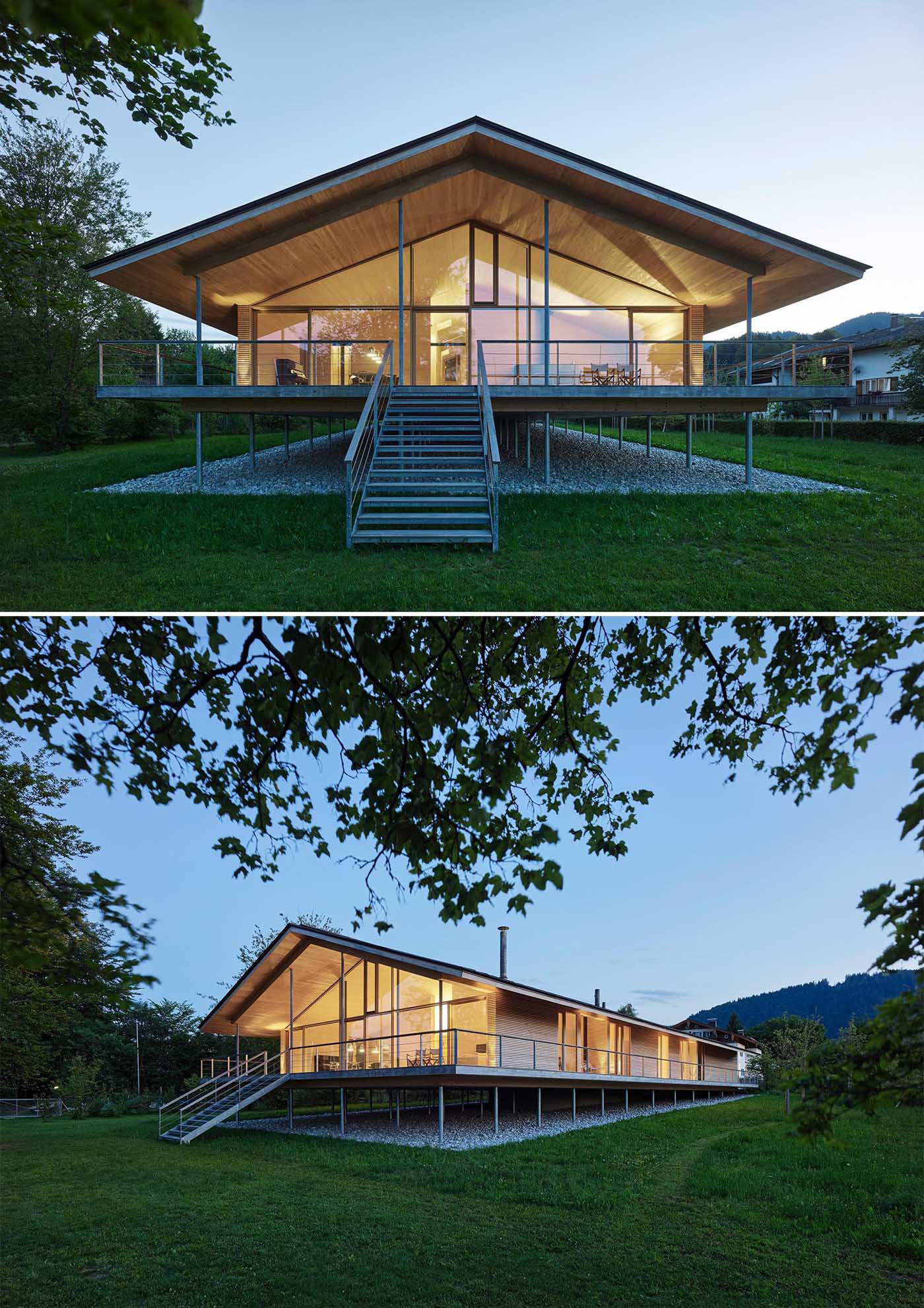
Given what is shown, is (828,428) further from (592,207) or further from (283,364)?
(283,364)

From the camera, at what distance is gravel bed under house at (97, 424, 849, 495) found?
15312 millimetres

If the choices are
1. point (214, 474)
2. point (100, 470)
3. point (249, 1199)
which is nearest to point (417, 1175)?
point (249, 1199)

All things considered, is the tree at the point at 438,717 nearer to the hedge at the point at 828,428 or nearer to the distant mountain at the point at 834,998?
the distant mountain at the point at 834,998

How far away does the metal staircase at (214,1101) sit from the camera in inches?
621

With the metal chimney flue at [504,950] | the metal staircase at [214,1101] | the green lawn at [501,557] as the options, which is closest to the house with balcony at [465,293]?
the green lawn at [501,557]

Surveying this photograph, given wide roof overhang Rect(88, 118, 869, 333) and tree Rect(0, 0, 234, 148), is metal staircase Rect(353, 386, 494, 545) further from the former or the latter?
tree Rect(0, 0, 234, 148)

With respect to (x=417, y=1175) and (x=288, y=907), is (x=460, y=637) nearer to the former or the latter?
(x=417, y=1175)

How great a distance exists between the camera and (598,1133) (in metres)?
15.3

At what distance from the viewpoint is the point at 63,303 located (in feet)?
47.9

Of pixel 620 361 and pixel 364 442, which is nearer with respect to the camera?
pixel 364 442

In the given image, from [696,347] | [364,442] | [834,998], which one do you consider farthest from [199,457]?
[834,998]

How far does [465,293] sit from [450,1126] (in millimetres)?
15463

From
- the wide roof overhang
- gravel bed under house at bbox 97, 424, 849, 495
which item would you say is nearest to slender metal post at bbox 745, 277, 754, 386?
the wide roof overhang

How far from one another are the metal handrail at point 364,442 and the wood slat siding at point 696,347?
223 inches
